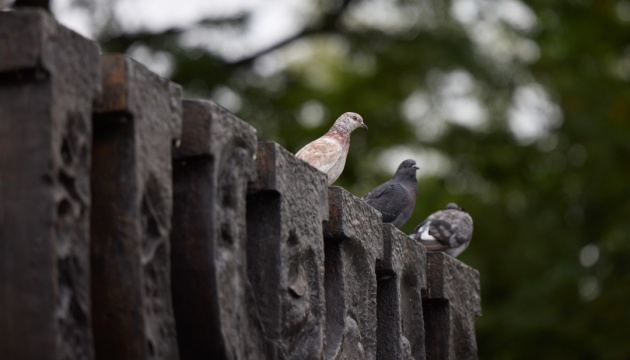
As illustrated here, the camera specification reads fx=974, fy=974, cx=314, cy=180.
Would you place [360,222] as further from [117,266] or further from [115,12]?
[115,12]

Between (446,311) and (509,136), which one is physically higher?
(509,136)

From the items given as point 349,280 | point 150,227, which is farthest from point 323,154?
point 150,227

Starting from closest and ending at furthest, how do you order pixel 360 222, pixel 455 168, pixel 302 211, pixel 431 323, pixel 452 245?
pixel 302 211
pixel 360 222
pixel 431 323
pixel 452 245
pixel 455 168

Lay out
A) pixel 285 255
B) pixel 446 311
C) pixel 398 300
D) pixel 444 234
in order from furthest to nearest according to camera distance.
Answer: pixel 444 234, pixel 446 311, pixel 398 300, pixel 285 255

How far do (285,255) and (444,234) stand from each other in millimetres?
3387

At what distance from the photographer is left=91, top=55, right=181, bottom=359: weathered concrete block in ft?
8.23

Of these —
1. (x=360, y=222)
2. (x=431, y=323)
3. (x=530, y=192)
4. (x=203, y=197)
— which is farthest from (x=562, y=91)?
(x=203, y=197)

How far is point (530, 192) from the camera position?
11.9m

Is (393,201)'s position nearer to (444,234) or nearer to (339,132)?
(339,132)

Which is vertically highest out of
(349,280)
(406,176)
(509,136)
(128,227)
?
(509,136)

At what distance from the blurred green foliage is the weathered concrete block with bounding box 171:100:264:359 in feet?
23.0

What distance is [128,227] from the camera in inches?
99.4

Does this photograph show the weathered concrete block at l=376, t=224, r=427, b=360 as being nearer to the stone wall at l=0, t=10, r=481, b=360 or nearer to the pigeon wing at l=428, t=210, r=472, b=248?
the stone wall at l=0, t=10, r=481, b=360

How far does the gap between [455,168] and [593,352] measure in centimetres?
260
